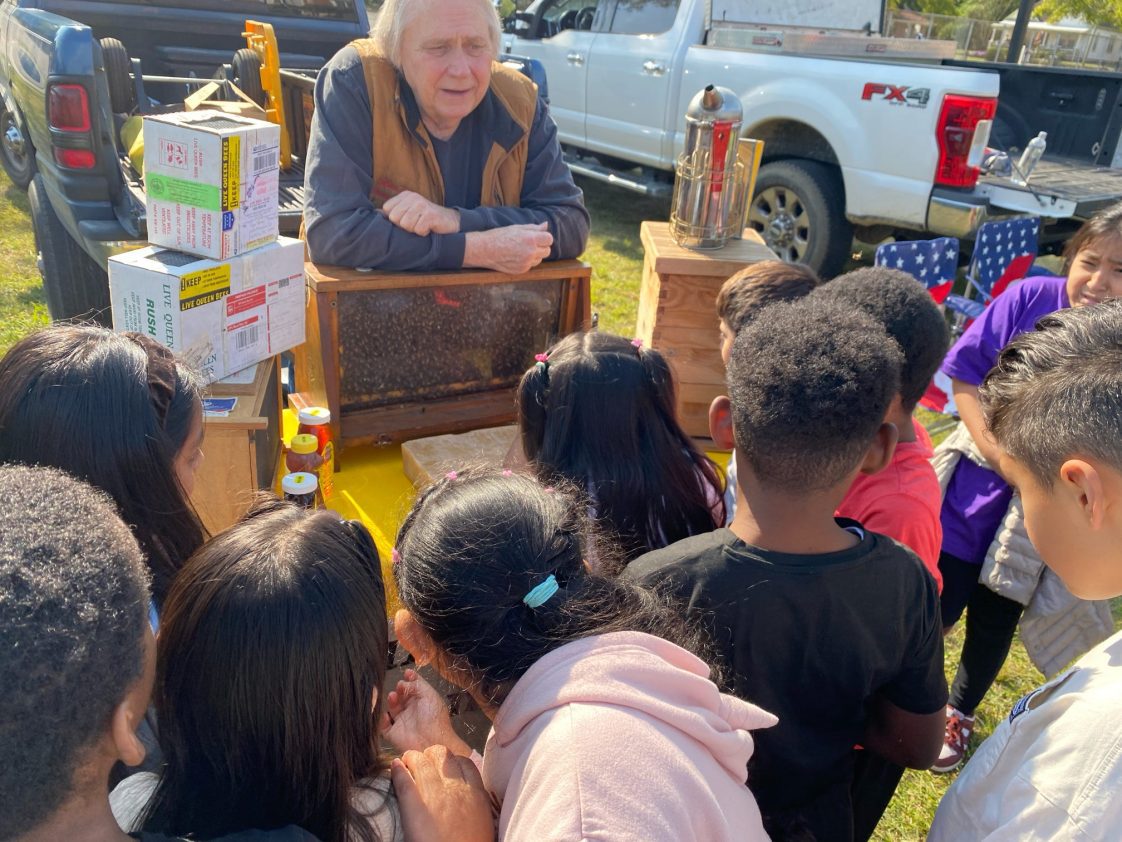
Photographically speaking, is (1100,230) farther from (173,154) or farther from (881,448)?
(173,154)

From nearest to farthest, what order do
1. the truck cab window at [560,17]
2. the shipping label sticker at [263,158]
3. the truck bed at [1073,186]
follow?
the shipping label sticker at [263,158]
the truck bed at [1073,186]
the truck cab window at [560,17]

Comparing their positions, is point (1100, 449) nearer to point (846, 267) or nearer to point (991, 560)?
point (991, 560)

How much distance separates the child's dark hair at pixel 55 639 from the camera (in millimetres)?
772

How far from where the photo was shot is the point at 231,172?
70.2 inches

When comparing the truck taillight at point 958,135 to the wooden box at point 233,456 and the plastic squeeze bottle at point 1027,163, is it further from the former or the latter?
the wooden box at point 233,456

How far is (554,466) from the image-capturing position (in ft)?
5.67

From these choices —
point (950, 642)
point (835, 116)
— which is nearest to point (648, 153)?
point (835, 116)

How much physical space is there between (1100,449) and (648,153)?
6159 mm

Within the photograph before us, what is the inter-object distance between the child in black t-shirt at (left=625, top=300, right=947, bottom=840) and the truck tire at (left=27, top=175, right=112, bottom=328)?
3.54 meters

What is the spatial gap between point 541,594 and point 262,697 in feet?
1.25

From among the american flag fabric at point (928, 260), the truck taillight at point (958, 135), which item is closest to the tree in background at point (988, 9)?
the truck taillight at point (958, 135)

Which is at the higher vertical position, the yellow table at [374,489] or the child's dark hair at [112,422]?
the child's dark hair at [112,422]

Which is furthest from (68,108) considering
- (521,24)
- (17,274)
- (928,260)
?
(521,24)

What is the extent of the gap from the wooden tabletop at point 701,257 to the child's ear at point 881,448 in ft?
3.51
